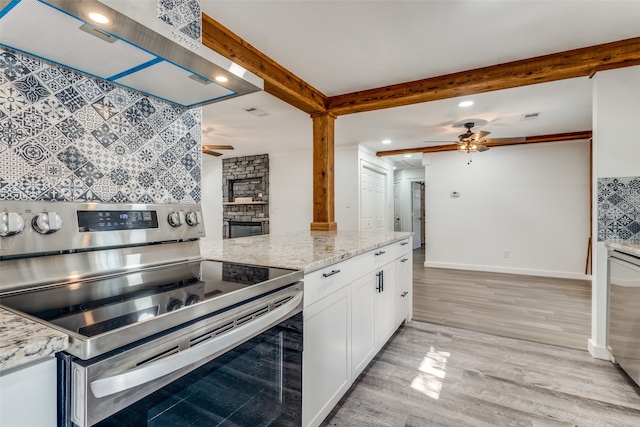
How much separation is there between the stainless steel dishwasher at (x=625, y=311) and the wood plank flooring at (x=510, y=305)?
0.51 metres

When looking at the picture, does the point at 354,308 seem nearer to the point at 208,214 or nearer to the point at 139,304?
the point at 139,304

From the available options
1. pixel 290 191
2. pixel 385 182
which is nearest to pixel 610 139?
pixel 385 182

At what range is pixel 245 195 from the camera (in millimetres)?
7258

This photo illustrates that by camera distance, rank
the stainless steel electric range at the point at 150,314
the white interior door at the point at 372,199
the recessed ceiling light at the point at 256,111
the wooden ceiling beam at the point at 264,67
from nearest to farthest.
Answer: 1. the stainless steel electric range at the point at 150,314
2. the wooden ceiling beam at the point at 264,67
3. the recessed ceiling light at the point at 256,111
4. the white interior door at the point at 372,199

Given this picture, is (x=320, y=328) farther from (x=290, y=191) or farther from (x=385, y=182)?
(x=385, y=182)

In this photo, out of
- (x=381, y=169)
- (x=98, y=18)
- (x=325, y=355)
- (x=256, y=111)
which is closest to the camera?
(x=98, y=18)

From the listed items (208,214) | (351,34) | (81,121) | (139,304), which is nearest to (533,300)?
(351,34)

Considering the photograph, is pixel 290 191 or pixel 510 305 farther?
pixel 290 191

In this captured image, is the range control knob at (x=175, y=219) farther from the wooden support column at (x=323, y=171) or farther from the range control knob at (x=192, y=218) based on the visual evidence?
the wooden support column at (x=323, y=171)

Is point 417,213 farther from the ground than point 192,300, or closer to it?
farther from the ground

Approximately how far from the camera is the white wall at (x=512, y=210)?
5.07m

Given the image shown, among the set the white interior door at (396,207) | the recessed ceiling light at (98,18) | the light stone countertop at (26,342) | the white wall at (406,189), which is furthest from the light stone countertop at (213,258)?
the white wall at (406,189)

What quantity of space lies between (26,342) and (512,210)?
6281mm

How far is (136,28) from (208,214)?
23.6 feet
